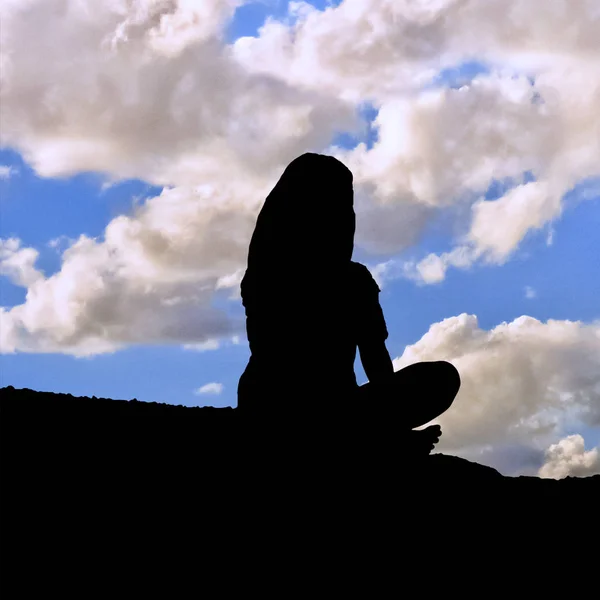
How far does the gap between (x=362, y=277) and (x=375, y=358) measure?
2.07 ft

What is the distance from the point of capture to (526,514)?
7027 mm

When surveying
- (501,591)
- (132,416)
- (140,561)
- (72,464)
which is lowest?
(501,591)

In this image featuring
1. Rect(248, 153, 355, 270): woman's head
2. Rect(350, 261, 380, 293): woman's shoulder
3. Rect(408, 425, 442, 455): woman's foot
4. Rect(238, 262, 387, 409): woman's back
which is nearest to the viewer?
Rect(408, 425, 442, 455): woman's foot

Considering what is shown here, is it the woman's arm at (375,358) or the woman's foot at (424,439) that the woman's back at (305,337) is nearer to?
the woman's arm at (375,358)

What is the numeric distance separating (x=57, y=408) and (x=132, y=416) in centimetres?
60

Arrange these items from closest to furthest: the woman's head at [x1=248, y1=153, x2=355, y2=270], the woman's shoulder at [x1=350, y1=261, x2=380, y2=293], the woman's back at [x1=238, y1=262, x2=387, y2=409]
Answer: the woman's back at [x1=238, y1=262, x2=387, y2=409], the woman's head at [x1=248, y1=153, x2=355, y2=270], the woman's shoulder at [x1=350, y1=261, x2=380, y2=293]

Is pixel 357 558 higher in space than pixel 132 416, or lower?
lower

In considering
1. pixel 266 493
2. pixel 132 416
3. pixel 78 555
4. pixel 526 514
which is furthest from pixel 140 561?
pixel 526 514

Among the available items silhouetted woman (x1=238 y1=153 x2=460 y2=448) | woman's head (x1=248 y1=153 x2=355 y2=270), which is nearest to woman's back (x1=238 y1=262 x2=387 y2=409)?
silhouetted woman (x1=238 y1=153 x2=460 y2=448)

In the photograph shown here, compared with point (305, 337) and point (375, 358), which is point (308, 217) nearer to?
point (305, 337)

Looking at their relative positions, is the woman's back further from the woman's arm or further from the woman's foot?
the woman's foot

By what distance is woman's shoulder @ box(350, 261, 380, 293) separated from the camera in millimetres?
7238

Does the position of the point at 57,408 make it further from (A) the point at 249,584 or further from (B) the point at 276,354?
(A) the point at 249,584

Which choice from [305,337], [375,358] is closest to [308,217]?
[305,337]
